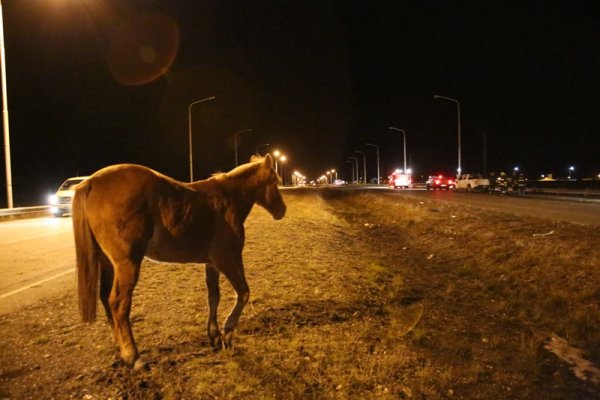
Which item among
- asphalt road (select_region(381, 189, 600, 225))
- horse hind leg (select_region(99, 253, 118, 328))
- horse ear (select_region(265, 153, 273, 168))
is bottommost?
asphalt road (select_region(381, 189, 600, 225))

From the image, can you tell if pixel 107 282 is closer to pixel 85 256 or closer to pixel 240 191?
pixel 85 256

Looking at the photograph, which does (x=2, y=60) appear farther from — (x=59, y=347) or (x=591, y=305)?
(x=591, y=305)

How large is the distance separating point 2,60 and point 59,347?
23.6 m

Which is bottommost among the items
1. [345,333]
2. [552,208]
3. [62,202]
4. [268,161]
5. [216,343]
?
[345,333]

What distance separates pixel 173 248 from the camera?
190 inches

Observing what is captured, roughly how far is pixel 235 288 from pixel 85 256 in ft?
4.95

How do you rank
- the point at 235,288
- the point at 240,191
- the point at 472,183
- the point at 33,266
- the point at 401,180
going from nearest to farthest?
the point at 235,288 < the point at 240,191 < the point at 33,266 < the point at 472,183 < the point at 401,180

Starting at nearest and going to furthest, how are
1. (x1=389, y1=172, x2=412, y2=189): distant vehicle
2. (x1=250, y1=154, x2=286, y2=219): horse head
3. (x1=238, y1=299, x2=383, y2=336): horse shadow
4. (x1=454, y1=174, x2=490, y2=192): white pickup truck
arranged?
(x1=250, y1=154, x2=286, y2=219): horse head
(x1=238, y1=299, x2=383, y2=336): horse shadow
(x1=454, y1=174, x2=490, y2=192): white pickup truck
(x1=389, y1=172, x2=412, y2=189): distant vehicle

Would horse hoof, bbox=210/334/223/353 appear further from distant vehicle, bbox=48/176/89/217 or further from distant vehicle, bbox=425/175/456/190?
distant vehicle, bbox=425/175/456/190

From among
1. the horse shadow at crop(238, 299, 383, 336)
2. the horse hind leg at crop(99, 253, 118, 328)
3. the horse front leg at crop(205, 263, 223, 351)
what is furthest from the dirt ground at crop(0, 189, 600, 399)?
the horse hind leg at crop(99, 253, 118, 328)

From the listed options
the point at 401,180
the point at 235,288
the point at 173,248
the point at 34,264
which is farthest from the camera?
the point at 401,180

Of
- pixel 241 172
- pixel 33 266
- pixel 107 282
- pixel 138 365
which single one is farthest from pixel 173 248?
pixel 33 266

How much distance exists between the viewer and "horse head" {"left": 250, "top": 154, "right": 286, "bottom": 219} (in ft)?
19.0

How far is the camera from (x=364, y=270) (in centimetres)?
1051
